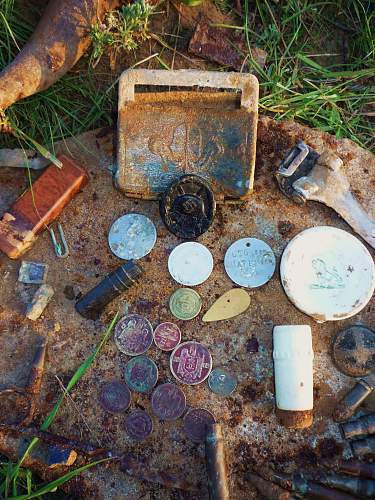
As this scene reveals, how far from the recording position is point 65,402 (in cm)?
382

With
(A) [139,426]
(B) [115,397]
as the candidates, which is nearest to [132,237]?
(B) [115,397]

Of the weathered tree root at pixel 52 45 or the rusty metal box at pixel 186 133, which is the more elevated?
the weathered tree root at pixel 52 45

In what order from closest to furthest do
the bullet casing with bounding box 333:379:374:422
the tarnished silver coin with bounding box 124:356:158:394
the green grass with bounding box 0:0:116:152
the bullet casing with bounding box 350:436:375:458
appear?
the bullet casing with bounding box 350:436:375:458, the bullet casing with bounding box 333:379:374:422, the tarnished silver coin with bounding box 124:356:158:394, the green grass with bounding box 0:0:116:152

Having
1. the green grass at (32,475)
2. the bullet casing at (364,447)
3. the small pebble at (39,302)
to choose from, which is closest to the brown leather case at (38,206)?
the small pebble at (39,302)

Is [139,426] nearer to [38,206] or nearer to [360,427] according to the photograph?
[360,427]

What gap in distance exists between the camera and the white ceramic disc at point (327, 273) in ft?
12.5

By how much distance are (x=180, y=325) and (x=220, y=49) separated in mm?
2037

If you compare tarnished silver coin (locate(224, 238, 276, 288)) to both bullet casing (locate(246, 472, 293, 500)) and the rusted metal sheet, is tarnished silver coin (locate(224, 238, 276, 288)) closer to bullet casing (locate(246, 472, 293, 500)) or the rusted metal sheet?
bullet casing (locate(246, 472, 293, 500))

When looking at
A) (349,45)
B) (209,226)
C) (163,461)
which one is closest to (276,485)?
(163,461)

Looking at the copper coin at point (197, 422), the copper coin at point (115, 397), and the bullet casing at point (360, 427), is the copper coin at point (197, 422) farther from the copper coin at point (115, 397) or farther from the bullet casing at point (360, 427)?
the bullet casing at point (360, 427)

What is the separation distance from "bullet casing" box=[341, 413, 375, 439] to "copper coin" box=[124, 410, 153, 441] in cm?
126

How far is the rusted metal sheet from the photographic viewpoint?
4215 millimetres

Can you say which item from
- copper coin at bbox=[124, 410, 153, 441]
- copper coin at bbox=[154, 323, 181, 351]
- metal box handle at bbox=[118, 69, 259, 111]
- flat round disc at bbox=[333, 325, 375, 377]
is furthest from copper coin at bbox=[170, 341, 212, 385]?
metal box handle at bbox=[118, 69, 259, 111]

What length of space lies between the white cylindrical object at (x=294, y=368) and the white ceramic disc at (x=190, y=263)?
2.15 ft
